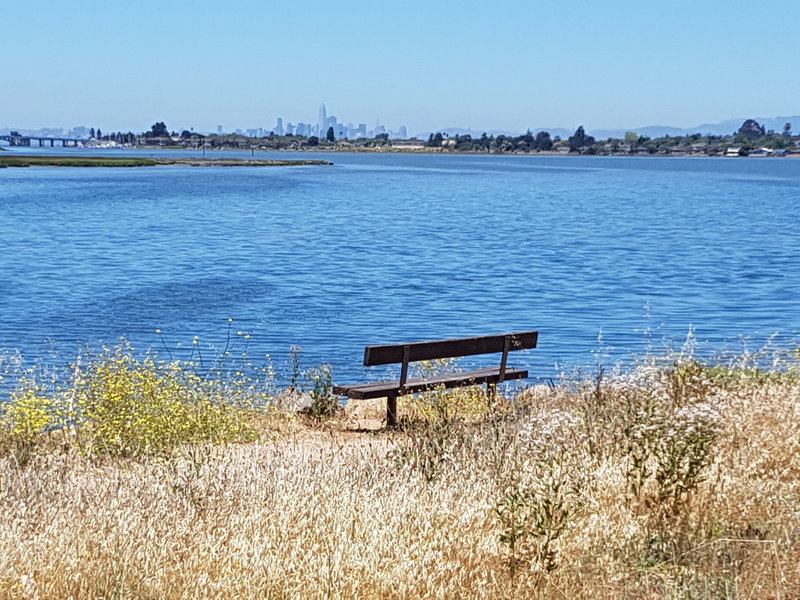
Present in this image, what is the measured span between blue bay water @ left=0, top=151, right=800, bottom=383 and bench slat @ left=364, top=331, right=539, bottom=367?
3827mm

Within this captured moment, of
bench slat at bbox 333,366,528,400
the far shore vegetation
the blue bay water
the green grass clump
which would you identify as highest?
the green grass clump

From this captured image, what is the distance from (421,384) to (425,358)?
0.41 metres

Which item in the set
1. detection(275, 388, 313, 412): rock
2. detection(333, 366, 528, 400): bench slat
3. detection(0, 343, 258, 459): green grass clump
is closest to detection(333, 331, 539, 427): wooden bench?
detection(333, 366, 528, 400): bench slat

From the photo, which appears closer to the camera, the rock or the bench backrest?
the bench backrest

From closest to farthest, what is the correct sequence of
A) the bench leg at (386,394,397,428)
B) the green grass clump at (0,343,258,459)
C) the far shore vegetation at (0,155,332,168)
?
the green grass clump at (0,343,258,459)
the bench leg at (386,394,397,428)
the far shore vegetation at (0,155,332,168)

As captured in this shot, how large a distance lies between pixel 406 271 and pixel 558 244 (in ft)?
44.1

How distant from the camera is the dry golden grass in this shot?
5371 millimetres

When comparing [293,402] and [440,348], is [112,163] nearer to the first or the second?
[293,402]

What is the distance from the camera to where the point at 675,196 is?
9444 cm

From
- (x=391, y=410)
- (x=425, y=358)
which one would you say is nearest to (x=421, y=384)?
(x=425, y=358)

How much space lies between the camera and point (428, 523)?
596 cm

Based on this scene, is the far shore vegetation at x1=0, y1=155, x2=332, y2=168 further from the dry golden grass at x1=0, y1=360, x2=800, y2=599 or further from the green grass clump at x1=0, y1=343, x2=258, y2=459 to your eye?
the dry golden grass at x1=0, y1=360, x2=800, y2=599

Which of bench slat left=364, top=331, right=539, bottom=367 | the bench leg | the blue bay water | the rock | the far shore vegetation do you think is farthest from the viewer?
the far shore vegetation

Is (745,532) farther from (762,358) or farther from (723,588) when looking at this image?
(762,358)
